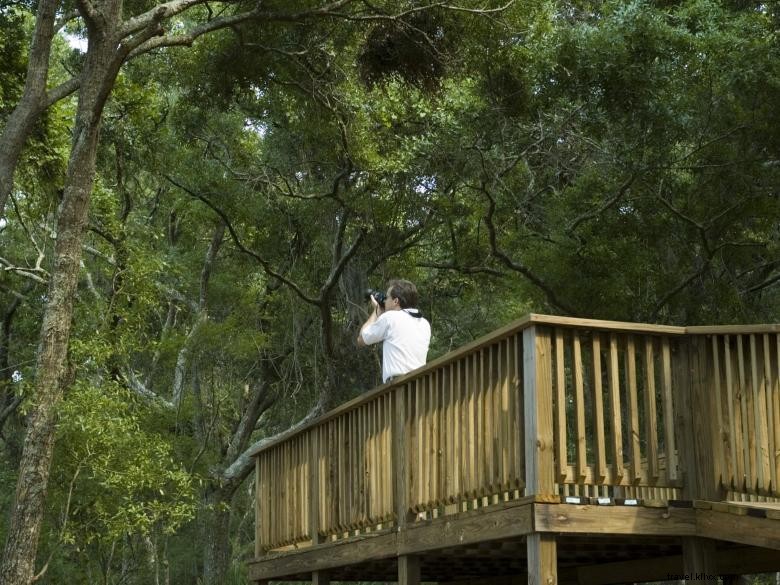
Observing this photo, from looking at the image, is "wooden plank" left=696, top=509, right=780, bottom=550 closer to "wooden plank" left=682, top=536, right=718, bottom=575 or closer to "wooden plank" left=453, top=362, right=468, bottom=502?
"wooden plank" left=682, top=536, right=718, bottom=575

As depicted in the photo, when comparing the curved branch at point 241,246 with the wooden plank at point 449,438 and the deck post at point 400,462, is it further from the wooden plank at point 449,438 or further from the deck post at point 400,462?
the wooden plank at point 449,438

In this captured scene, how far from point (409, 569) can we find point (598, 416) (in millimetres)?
2089

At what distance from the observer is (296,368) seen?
765 inches

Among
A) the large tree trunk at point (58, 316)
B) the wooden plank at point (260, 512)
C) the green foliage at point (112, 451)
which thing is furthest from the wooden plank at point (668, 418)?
the green foliage at point (112, 451)

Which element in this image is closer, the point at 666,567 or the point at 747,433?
the point at 747,433

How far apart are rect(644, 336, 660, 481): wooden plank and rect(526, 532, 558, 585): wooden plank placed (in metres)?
0.65

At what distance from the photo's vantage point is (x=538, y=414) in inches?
216

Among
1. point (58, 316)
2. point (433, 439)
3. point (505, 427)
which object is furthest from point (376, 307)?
point (58, 316)

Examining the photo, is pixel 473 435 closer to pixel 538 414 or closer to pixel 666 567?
pixel 538 414

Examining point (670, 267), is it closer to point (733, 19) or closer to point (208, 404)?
point (733, 19)

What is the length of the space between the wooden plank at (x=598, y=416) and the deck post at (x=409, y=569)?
→ 6.24 ft

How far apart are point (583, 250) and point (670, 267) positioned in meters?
1.31

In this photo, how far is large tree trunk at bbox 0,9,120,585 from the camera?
1041cm

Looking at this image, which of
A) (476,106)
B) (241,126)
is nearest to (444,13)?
(476,106)
